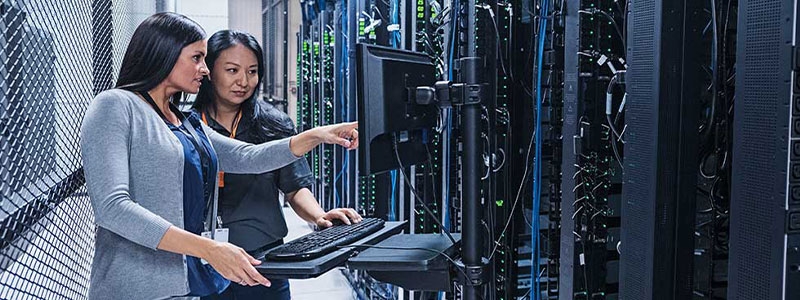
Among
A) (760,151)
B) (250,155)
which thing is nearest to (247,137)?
(250,155)

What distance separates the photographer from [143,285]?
167cm

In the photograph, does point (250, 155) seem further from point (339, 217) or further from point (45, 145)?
point (45, 145)

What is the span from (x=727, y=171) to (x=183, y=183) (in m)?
1.66

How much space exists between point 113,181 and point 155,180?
122 mm

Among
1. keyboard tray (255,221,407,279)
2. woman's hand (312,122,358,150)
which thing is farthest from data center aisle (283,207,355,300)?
keyboard tray (255,221,407,279)

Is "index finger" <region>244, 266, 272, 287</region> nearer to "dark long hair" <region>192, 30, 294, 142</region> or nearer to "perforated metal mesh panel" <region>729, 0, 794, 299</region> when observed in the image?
"dark long hair" <region>192, 30, 294, 142</region>

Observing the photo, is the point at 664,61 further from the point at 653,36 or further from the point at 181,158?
the point at 181,158

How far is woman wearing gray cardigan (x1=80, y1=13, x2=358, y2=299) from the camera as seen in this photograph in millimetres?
1555

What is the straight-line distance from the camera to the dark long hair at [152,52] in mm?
1736

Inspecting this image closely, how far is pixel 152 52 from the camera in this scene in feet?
5.69

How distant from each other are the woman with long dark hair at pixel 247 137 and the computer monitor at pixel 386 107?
702mm

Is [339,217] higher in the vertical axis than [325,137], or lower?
lower

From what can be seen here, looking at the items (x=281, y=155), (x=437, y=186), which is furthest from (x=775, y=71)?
(x=437, y=186)

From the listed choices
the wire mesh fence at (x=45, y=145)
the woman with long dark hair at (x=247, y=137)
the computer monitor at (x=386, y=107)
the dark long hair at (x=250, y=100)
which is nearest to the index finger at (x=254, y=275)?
the computer monitor at (x=386, y=107)
